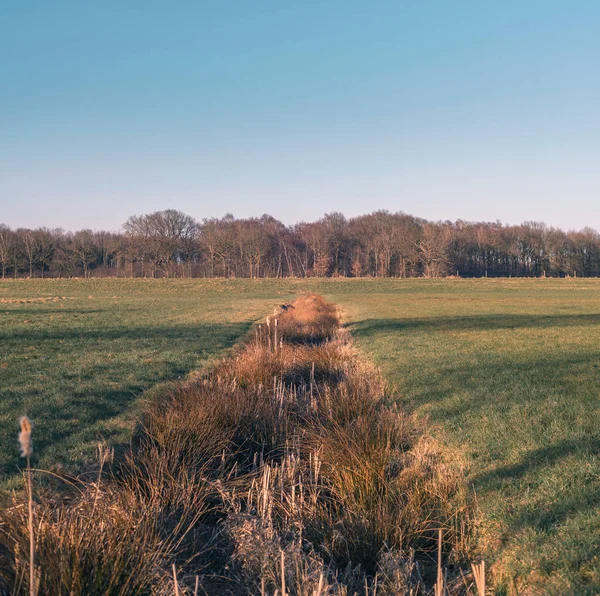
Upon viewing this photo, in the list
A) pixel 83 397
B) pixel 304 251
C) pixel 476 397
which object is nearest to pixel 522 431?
pixel 476 397

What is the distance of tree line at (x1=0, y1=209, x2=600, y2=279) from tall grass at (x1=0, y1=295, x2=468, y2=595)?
80.3m

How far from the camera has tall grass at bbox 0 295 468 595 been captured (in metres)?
3.79

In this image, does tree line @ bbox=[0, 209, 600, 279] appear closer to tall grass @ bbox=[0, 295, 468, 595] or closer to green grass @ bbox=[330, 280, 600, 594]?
green grass @ bbox=[330, 280, 600, 594]

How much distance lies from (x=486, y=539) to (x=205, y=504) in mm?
2508

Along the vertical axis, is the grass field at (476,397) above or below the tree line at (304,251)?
below

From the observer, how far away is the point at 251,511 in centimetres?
520

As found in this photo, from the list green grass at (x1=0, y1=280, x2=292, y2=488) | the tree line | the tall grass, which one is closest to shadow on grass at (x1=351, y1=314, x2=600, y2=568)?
the tall grass

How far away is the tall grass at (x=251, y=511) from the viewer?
3.79 metres

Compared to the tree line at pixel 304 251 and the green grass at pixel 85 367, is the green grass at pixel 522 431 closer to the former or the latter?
the green grass at pixel 85 367

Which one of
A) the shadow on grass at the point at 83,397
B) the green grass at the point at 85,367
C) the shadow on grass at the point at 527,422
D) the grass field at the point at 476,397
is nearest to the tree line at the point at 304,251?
the green grass at the point at 85,367

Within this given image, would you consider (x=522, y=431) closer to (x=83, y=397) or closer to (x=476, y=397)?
(x=476, y=397)

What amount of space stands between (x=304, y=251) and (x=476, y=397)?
96.7 m

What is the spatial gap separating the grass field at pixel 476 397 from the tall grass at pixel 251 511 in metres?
0.53

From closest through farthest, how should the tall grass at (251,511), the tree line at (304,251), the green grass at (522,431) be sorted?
the tall grass at (251,511), the green grass at (522,431), the tree line at (304,251)
